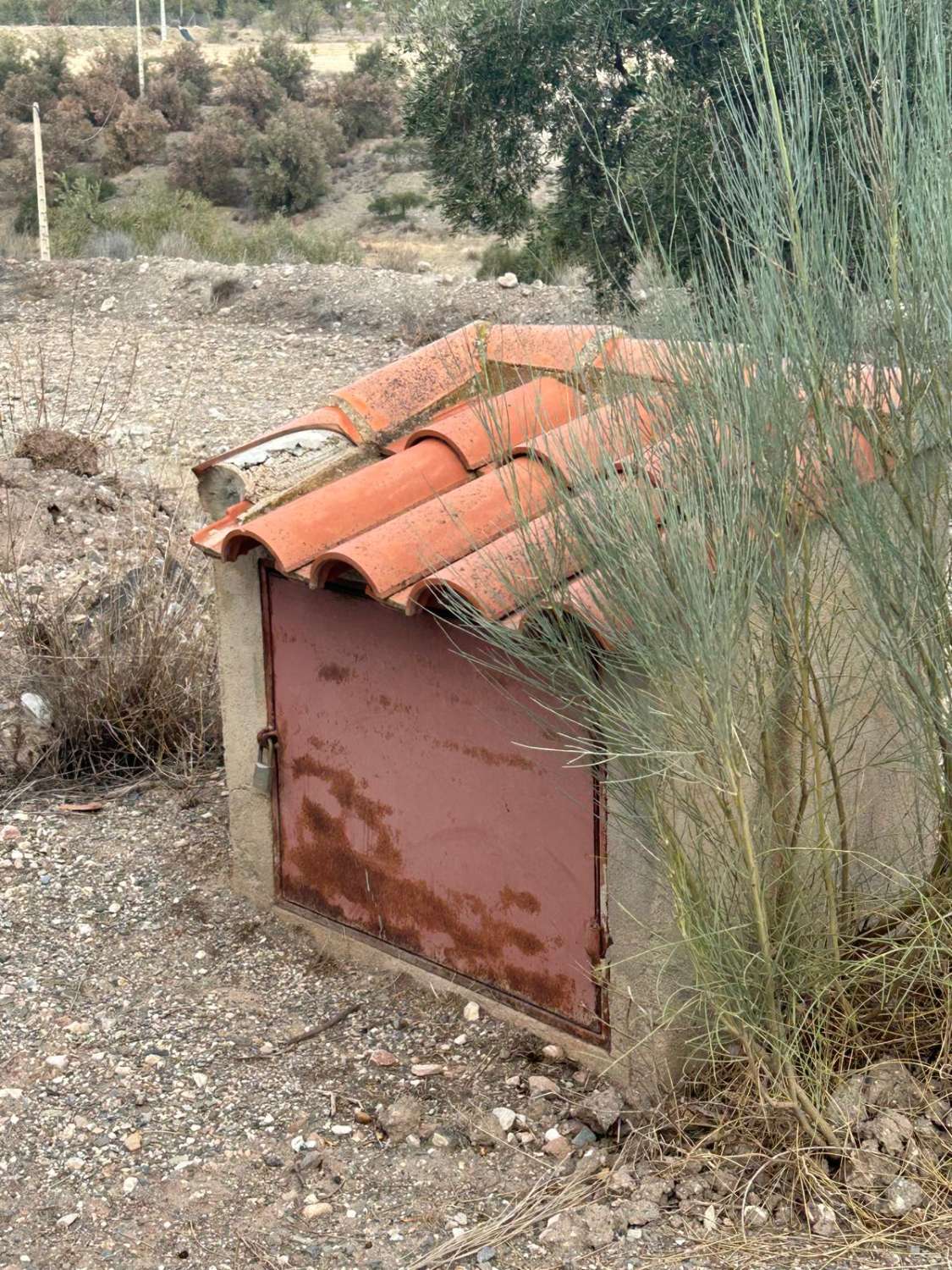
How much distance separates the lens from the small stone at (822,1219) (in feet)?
10.0

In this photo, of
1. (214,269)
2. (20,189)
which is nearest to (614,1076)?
(214,269)

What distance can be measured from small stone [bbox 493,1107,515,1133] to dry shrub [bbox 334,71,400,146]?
2922 cm

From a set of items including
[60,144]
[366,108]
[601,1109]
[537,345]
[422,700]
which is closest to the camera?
[601,1109]

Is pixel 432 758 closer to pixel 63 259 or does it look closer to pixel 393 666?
pixel 393 666

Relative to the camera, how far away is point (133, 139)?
93.2ft

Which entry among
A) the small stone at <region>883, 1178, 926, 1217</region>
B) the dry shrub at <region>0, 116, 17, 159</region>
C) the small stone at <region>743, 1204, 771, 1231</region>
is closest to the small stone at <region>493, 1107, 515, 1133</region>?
the small stone at <region>743, 1204, 771, 1231</region>

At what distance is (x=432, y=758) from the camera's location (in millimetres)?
3963

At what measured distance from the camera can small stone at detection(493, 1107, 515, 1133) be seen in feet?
11.9

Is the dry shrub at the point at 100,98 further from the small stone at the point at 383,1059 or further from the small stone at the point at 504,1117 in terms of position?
the small stone at the point at 504,1117

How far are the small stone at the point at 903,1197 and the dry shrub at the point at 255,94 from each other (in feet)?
97.5

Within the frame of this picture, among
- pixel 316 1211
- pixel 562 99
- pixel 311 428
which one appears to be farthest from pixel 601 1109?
pixel 562 99

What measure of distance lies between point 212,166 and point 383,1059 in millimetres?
25744

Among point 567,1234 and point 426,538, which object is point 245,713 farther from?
point 567,1234

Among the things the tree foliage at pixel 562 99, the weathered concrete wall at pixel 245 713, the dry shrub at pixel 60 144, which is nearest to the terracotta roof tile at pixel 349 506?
the weathered concrete wall at pixel 245 713
